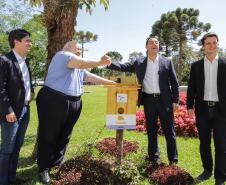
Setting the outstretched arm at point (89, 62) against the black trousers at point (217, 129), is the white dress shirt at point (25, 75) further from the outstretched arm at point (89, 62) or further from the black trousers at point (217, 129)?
the black trousers at point (217, 129)

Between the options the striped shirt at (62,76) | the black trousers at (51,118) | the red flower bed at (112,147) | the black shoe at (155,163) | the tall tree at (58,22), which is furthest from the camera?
the red flower bed at (112,147)

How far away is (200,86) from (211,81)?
188 millimetres

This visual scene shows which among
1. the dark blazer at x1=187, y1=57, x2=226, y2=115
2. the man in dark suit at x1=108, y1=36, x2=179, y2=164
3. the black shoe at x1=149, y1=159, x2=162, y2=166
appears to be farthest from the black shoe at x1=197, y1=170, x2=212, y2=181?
the dark blazer at x1=187, y1=57, x2=226, y2=115

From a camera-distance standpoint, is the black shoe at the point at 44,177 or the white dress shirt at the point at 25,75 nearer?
the white dress shirt at the point at 25,75

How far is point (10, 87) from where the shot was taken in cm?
478

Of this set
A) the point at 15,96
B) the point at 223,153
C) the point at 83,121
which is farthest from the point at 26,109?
the point at 83,121

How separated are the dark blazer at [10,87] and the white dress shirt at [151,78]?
2067 mm

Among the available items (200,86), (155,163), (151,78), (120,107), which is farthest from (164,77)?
(155,163)

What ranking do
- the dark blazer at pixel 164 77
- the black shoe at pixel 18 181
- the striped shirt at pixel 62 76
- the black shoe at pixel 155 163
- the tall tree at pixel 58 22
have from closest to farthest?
the striped shirt at pixel 62 76 < the black shoe at pixel 18 181 < the dark blazer at pixel 164 77 < the black shoe at pixel 155 163 < the tall tree at pixel 58 22

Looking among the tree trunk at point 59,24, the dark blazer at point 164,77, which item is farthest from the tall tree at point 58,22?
the dark blazer at point 164,77

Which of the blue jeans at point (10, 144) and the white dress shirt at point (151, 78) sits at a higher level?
the white dress shirt at point (151, 78)

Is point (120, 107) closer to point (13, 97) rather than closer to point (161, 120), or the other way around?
point (161, 120)

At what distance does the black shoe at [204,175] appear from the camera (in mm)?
5620

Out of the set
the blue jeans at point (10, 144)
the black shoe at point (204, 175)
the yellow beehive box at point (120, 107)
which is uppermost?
the yellow beehive box at point (120, 107)
